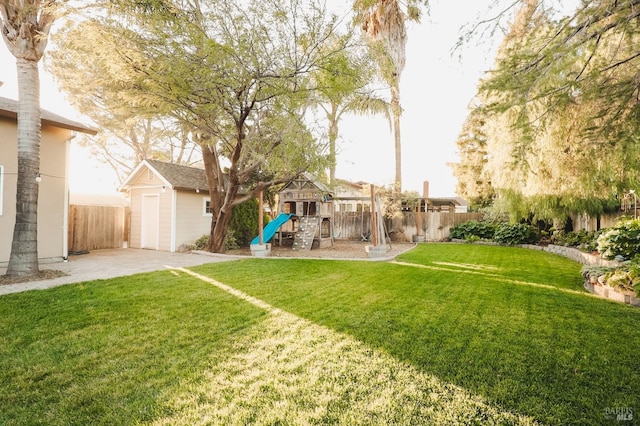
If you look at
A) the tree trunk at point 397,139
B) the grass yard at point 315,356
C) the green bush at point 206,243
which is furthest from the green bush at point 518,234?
the green bush at point 206,243

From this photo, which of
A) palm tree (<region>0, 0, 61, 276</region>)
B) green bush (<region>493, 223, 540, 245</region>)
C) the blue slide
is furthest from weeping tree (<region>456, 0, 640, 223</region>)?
green bush (<region>493, 223, 540, 245</region>)

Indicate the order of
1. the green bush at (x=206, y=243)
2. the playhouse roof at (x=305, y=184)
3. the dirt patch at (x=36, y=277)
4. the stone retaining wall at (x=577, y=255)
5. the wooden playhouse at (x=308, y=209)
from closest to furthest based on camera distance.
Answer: the dirt patch at (x=36, y=277) < the stone retaining wall at (x=577, y=255) < the green bush at (x=206, y=243) < the wooden playhouse at (x=308, y=209) < the playhouse roof at (x=305, y=184)

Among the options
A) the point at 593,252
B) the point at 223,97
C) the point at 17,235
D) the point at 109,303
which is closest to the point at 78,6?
the point at 223,97

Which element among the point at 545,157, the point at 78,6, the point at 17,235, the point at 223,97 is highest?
the point at 78,6

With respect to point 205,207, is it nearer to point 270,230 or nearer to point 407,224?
point 270,230

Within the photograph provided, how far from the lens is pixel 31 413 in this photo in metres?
2.08

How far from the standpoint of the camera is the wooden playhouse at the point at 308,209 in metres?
12.8

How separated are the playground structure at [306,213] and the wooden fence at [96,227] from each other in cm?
589

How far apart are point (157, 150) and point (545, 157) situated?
768 inches

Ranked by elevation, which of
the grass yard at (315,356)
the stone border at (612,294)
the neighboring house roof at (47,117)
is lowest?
the grass yard at (315,356)

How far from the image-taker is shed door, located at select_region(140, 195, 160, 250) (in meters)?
12.4

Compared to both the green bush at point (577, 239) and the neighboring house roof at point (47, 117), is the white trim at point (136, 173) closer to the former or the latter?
the neighboring house roof at point (47, 117)

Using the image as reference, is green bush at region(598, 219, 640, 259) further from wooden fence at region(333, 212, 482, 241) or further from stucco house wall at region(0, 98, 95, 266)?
stucco house wall at region(0, 98, 95, 266)

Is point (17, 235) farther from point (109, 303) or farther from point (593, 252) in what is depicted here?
point (593, 252)
